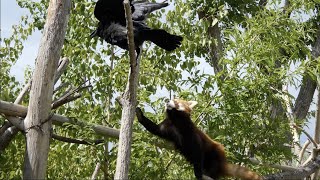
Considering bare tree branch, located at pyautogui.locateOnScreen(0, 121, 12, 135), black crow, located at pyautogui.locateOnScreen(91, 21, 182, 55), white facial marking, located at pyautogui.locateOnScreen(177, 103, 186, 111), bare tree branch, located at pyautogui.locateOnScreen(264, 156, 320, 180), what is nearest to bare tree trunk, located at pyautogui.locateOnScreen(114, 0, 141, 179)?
black crow, located at pyautogui.locateOnScreen(91, 21, 182, 55)

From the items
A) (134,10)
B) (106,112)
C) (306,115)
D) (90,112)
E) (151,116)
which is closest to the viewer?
(134,10)

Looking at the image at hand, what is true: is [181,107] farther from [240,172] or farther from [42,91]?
[42,91]

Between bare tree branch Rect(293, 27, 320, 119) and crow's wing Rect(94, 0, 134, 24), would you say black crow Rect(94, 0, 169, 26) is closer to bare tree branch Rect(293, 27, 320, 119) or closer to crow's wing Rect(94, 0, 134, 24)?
crow's wing Rect(94, 0, 134, 24)

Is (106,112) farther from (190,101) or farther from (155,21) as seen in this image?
(190,101)

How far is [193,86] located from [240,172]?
3.17 ft

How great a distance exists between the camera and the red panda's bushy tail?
4.18 m

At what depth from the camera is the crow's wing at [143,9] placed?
3958 millimetres

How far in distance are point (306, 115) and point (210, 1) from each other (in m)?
2.68

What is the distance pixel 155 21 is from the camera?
607cm

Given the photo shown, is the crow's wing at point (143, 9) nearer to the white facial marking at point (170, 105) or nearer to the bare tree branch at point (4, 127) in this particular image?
the white facial marking at point (170, 105)

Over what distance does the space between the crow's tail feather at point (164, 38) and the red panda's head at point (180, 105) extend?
843 mm

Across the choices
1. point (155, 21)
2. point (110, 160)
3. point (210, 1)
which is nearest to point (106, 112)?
point (110, 160)

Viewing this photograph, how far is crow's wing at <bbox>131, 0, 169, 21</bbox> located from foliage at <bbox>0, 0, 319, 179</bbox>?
2.62 feet

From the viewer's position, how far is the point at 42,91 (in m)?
3.39
